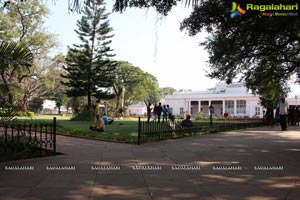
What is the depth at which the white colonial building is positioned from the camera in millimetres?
60656

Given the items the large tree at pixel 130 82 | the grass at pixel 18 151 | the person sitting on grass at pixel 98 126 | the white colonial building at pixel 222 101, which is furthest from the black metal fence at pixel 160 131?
the white colonial building at pixel 222 101

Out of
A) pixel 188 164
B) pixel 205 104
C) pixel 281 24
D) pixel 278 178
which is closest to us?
pixel 278 178

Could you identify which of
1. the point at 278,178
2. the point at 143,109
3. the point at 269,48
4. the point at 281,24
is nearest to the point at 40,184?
the point at 278,178

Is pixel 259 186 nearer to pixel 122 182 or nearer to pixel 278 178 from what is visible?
pixel 278 178

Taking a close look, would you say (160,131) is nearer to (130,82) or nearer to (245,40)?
(245,40)

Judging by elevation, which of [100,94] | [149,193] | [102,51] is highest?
[102,51]

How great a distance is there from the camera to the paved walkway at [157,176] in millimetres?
4492

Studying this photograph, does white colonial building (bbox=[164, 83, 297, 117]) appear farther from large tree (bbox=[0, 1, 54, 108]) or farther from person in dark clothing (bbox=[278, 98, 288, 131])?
person in dark clothing (bbox=[278, 98, 288, 131])

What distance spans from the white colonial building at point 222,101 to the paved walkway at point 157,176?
54.2 meters

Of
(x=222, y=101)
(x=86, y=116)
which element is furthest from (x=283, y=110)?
(x=222, y=101)

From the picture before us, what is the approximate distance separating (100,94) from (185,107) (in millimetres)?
40596

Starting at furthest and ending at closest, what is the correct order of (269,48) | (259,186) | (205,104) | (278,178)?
(205,104) → (269,48) → (278,178) → (259,186)

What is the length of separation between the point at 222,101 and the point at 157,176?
6154 cm

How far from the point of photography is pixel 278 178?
552 centimetres
